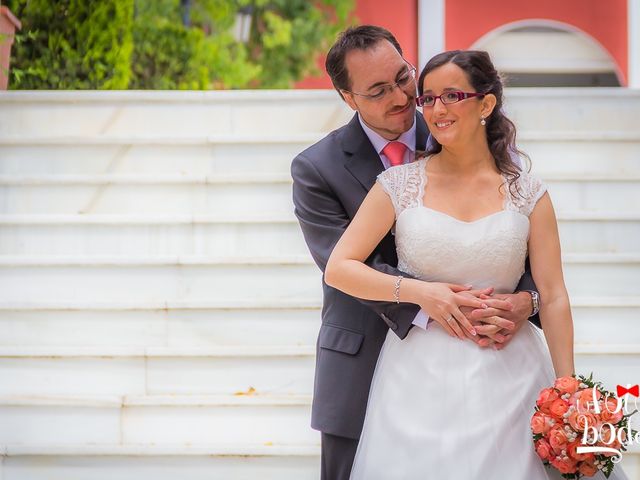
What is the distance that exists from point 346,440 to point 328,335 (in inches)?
12.5

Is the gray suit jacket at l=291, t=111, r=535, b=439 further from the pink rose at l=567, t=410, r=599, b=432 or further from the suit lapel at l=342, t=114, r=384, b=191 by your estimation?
the pink rose at l=567, t=410, r=599, b=432

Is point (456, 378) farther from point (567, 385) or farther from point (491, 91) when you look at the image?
point (491, 91)

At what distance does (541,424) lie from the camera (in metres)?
2.53

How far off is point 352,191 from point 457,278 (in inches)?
18.2

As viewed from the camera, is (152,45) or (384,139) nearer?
(384,139)

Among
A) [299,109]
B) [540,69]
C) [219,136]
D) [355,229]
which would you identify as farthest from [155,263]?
[540,69]

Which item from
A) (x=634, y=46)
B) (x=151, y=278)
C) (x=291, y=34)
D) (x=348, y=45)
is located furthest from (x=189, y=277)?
(x=291, y=34)

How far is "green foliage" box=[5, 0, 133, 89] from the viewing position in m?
7.11

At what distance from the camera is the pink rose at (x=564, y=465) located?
2.51 metres

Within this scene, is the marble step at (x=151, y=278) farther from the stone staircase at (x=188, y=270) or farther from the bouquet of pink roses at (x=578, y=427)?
the bouquet of pink roses at (x=578, y=427)

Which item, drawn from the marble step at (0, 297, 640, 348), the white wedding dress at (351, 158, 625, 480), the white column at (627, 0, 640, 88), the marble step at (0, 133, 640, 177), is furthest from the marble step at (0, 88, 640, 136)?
the white wedding dress at (351, 158, 625, 480)

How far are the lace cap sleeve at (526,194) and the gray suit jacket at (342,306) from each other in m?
0.42

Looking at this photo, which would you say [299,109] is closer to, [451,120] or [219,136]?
[219,136]

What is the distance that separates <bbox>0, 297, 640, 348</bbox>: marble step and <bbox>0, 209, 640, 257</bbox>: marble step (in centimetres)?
48
